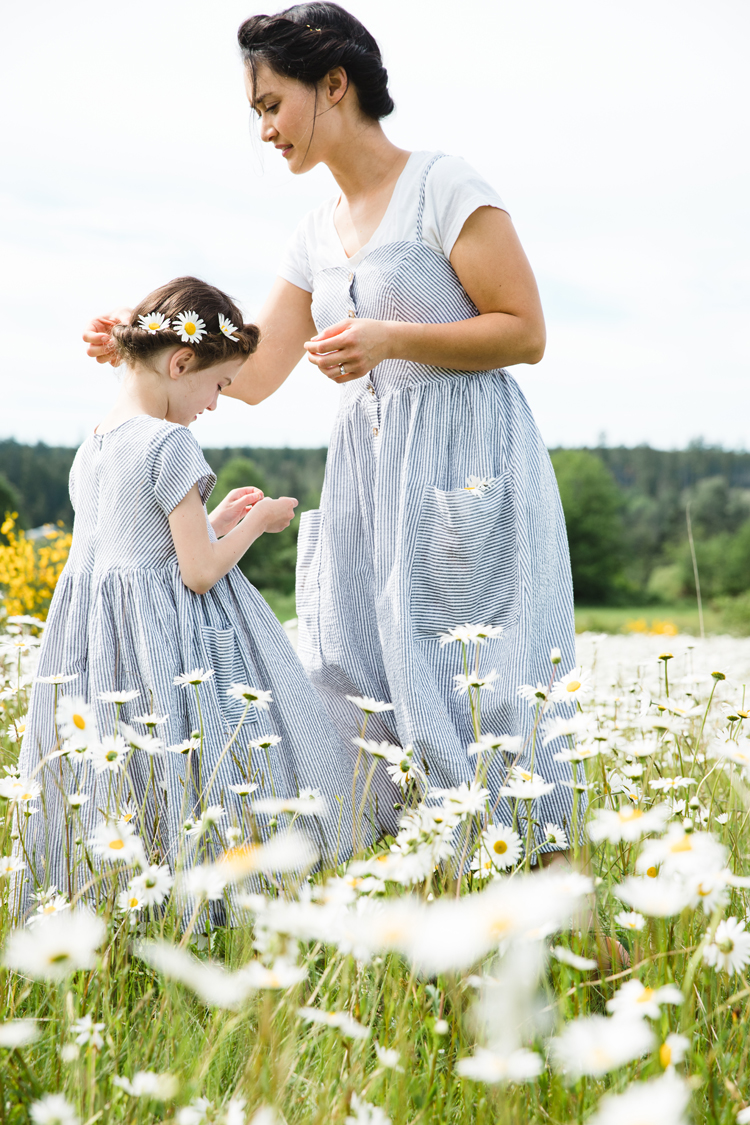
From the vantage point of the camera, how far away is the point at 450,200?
2160 mm

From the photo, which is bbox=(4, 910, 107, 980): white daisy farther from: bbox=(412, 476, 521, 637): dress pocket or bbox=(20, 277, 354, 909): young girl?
bbox=(412, 476, 521, 637): dress pocket

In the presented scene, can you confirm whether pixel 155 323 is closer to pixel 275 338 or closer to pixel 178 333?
pixel 178 333

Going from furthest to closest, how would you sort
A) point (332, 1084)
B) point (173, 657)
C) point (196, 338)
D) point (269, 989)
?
1. point (196, 338)
2. point (173, 657)
3. point (332, 1084)
4. point (269, 989)

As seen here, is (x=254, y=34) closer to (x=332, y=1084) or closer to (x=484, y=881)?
(x=484, y=881)

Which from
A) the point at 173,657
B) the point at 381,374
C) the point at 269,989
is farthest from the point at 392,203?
the point at 269,989

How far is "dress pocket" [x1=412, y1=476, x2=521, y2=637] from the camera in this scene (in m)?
2.12

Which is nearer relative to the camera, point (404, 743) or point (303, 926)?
point (303, 926)

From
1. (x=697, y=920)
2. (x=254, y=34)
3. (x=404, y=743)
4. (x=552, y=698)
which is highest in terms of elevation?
(x=254, y=34)

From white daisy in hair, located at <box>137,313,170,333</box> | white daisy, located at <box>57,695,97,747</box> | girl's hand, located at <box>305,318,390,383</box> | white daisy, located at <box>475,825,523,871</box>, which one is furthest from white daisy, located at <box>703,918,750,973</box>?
white daisy in hair, located at <box>137,313,170,333</box>

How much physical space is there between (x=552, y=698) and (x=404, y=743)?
644 mm

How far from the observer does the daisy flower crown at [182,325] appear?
86.5 inches

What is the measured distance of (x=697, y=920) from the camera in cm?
160

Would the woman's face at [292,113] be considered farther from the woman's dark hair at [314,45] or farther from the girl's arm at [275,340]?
the girl's arm at [275,340]

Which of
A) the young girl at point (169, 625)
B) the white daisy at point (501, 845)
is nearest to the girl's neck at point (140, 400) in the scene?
the young girl at point (169, 625)
